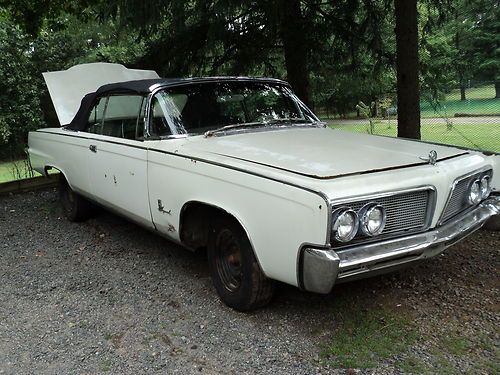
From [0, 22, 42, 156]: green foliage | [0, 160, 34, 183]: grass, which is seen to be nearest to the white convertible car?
[0, 160, 34, 183]: grass

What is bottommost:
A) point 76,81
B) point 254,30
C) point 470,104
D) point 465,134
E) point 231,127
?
point 465,134

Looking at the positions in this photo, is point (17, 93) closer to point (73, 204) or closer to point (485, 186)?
point (73, 204)

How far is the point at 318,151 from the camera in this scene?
3.47 m

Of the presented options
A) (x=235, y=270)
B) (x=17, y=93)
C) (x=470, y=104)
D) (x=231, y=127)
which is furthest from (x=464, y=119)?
(x=17, y=93)

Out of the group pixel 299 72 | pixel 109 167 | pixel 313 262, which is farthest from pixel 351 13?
pixel 313 262

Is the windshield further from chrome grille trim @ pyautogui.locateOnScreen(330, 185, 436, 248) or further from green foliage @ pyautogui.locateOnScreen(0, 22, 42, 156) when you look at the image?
green foliage @ pyautogui.locateOnScreen(0, 22, 42, 156)

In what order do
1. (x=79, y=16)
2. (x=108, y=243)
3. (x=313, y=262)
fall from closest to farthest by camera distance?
1. (x=313, y=262)
2. (x=108, y=243)
3. (x=79, y=16)

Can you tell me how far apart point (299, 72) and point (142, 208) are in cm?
506

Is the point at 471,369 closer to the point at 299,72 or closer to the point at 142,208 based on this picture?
the point at 142,208

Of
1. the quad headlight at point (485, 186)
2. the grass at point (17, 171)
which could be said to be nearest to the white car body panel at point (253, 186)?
the quad headlight at point (485, 186)

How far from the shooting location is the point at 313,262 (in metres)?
2.73

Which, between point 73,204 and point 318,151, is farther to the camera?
point 73,204

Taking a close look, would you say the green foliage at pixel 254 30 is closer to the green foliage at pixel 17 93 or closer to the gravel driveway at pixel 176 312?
Answer: the gravel driveway at pixel 176 312

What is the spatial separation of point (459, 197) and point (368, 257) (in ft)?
3.40
